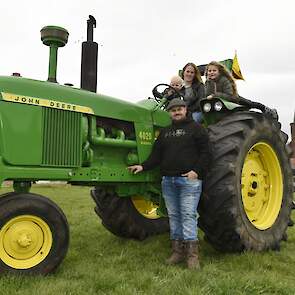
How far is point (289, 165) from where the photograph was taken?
5766 mm

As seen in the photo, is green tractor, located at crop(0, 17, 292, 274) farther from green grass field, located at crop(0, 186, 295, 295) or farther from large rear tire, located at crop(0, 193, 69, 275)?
green grass field, located at crop(0, 186, 295, 295)

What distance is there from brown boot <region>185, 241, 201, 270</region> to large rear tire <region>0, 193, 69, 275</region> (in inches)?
46.3

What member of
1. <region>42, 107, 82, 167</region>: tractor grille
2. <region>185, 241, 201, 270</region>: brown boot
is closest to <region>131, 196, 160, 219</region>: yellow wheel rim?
<region>185, 241, 201, 270</region>: brown boot

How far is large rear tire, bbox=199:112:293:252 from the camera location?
4586mm

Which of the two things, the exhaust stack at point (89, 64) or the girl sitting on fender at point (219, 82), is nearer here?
the exhaust stack at point (89, 64)

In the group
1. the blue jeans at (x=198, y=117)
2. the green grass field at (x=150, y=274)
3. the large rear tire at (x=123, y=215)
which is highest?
the blue jeans at (x=198, y=117)

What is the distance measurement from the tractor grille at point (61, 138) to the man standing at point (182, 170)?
692 mm

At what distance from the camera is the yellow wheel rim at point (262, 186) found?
5.29 metres

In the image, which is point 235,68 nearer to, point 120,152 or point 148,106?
point 148,106

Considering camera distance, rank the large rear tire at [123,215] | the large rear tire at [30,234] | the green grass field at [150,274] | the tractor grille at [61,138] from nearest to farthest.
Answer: the green grass field at [150,274], the large rear tire at [30,234], the tractor grille at [61,138], the large rear tire at [123,215]

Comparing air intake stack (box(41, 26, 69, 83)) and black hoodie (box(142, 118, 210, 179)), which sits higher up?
air intake stack (box(41, 26, 69, 83))

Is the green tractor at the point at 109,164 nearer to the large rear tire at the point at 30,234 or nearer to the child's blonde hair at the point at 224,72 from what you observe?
the large rear tire at the point at 30,234

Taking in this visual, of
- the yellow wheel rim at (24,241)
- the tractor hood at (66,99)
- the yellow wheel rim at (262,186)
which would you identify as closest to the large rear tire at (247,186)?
the yellow wheel rim at (262,186)

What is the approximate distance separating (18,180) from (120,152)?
3.80ft
